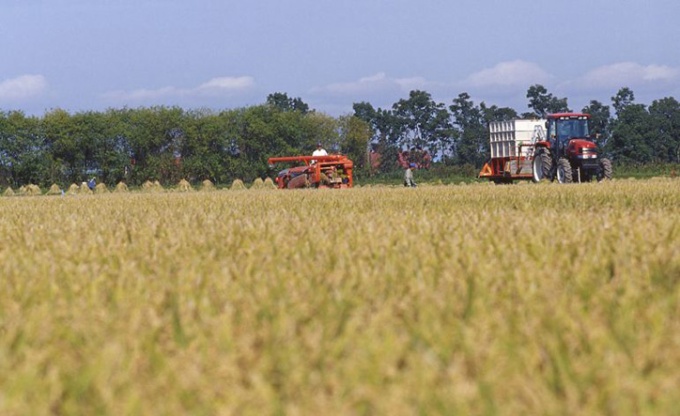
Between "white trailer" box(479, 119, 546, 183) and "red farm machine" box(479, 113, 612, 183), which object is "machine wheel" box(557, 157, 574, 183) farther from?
"white trailer" box(479, 119, 546, 183)

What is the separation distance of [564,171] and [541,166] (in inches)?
78.0

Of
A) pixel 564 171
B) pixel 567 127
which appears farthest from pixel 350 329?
pixel 567 127

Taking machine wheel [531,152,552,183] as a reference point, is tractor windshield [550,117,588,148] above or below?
above

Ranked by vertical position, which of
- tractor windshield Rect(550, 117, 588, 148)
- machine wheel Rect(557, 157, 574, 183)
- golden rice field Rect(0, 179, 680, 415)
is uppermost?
tractor windshield Rect(550, 117, 588, 148)

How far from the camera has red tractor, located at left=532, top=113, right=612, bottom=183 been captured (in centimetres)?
2216

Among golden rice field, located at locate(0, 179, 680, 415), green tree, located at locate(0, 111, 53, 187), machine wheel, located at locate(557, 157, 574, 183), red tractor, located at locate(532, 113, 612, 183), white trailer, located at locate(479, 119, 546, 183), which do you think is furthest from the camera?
green tree, located at locate(0, 111, 53, 187)

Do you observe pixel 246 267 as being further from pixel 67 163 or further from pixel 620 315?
pixel 67 163

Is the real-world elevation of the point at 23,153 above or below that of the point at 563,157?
above

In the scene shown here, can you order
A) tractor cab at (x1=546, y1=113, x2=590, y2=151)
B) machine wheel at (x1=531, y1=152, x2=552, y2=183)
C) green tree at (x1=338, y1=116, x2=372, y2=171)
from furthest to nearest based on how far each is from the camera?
green tree at (x1=338, y1=116, x2=372, y2=171) → machine wheel at (x1=531, y1=152, x2=552, y2=183) → tractor cab at (x1=546, y1=113, x2=590, y2=151)

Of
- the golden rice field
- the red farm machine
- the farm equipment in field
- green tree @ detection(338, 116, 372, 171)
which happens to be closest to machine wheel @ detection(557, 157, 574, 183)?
the red farm machine

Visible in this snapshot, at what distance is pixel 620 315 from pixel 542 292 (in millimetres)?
374

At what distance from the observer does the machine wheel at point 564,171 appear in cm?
2201

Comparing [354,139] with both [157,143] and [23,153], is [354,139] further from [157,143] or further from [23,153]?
[23,153]

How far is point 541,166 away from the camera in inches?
953
